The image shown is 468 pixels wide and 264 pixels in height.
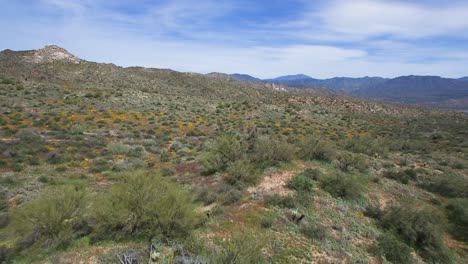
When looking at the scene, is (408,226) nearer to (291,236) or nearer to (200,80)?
(291,236)

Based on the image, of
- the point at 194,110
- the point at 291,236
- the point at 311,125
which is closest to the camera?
the point at 291,236

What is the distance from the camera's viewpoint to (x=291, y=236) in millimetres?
9430

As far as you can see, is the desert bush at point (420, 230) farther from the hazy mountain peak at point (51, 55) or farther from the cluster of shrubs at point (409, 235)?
the hazy mountain peak at point (51, 55)

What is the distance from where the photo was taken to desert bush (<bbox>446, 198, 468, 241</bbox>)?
12.4 meters

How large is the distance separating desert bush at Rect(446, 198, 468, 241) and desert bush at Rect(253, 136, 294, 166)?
7.36 meters

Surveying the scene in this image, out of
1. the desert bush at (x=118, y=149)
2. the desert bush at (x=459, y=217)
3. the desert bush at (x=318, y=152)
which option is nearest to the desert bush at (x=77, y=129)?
the desert bush at (x=118, y=149)

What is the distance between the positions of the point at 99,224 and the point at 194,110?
103ft

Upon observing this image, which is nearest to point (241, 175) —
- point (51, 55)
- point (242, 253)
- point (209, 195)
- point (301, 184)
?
point (209, 195)

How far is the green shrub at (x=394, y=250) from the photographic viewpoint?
9312 millimetres

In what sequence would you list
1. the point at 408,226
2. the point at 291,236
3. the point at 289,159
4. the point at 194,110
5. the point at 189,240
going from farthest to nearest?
the point at 194,110 → the point at 289,159 → the point at 408,226 → the point at 291,236 → the point at 189,240

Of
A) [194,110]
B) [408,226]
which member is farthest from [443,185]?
[194,110]

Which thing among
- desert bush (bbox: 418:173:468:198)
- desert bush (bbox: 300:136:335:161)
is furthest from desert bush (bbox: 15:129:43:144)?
desert bush (bbox: 418:173:468:198)

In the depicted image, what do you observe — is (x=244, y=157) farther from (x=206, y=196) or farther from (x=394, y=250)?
(x=394, y=250)

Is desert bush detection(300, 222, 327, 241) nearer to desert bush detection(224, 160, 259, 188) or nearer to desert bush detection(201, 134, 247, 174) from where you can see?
desert bush detection(224, 160, 259, 188)
